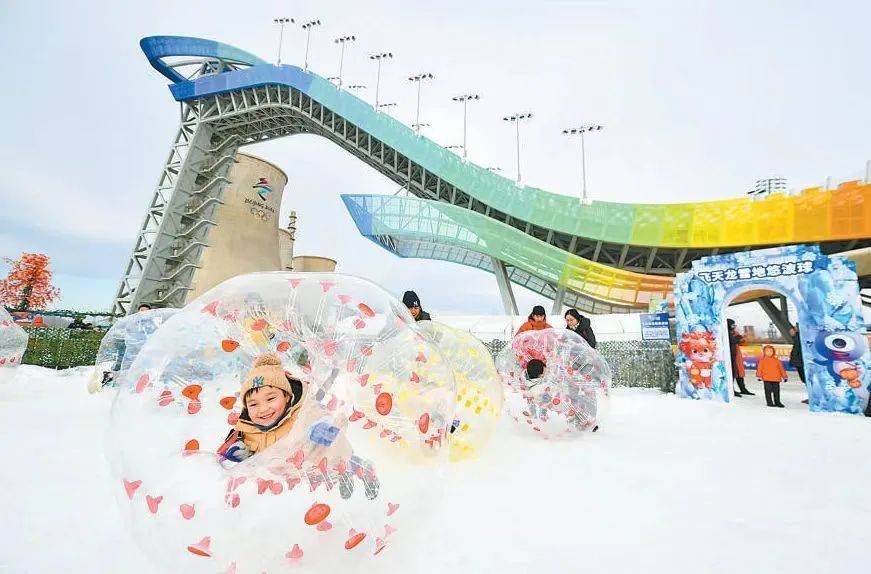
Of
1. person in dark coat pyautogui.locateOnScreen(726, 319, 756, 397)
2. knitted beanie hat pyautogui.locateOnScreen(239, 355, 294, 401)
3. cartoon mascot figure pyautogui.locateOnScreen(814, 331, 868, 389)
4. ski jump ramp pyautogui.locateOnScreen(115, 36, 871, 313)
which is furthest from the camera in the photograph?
ski jump ramp pyautogui.locateOnScreen(115, 36, 871, 313)

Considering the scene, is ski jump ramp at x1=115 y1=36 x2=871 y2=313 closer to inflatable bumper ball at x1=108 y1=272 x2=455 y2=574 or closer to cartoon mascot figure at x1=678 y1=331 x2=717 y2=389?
cartoon mascot figure at x1=678 y1=331 x2=717 y2=389

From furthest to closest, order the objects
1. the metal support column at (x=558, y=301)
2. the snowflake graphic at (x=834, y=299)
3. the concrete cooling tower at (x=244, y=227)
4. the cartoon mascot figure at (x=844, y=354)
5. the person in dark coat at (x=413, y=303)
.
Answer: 1. the metal support column at (x=558, y=301)
2. the concrete cooling tower at (x=244, y=227)
3. the snowflake graphic at (x=834, y=299)
4. the cartoon mascot figure at (x=844, y=354)
5. the person in dark coat at (x=413, y=303)

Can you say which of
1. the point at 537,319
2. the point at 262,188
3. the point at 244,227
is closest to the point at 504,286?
the point at 262,188

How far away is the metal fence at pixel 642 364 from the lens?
35.9 ft

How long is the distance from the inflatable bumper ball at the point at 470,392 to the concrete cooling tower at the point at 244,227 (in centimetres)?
1749

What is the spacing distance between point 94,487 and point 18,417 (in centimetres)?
352

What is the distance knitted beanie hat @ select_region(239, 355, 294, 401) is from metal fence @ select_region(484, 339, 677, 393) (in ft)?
33.4

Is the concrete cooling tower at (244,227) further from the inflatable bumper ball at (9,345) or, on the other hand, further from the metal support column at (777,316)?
the metal support column at (777,316)

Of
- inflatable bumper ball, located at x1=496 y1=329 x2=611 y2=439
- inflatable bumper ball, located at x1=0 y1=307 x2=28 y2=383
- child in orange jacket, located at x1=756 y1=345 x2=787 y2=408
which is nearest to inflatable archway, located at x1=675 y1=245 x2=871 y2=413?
child in orange jacket, located at x1=756 y1=345 x2=787 y2=408

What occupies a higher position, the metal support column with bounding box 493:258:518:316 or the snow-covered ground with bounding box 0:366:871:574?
the metal support column with bounding box 493:258:518:316

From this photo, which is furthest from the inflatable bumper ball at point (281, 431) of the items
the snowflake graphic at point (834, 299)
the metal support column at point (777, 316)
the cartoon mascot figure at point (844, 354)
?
the metal support column at point (777, 316)

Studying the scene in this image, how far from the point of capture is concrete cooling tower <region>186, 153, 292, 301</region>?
19.4m

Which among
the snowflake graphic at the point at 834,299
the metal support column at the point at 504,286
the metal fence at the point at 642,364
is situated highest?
the metal support column at the point at 504,286

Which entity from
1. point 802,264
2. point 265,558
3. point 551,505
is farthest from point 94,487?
point 802,264
